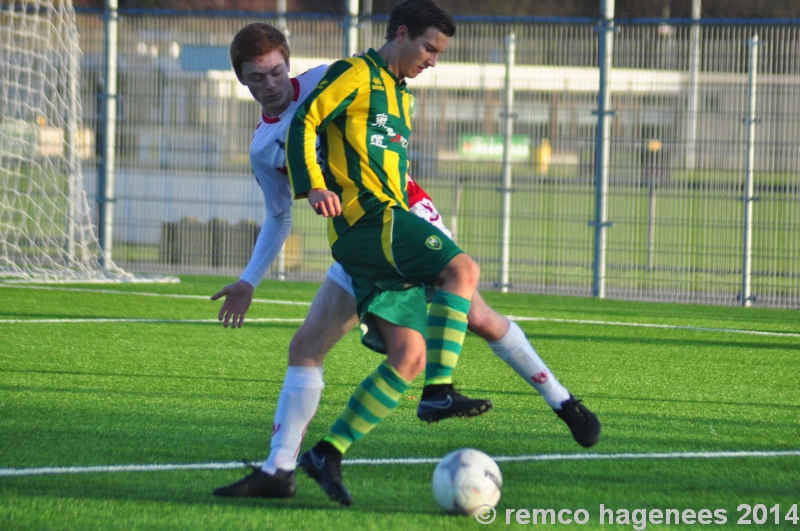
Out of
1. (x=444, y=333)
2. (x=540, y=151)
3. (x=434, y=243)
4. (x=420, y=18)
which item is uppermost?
(x=540, y=151)

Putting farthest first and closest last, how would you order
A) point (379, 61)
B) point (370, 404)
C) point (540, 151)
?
point (540, 151) → point (379, 61) → point (370, 404)

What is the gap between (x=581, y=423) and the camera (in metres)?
3.74

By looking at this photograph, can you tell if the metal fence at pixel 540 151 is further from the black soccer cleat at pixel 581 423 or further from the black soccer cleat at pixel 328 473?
the black soccer cleat at pixel 328 473

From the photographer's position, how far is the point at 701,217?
36.3 feet

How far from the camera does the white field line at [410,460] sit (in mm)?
3721

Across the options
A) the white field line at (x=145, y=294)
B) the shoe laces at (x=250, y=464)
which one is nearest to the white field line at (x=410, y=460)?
the shoe laces at (x=250, y=464)

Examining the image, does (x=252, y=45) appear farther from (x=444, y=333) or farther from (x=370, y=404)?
(x=370, y=404)

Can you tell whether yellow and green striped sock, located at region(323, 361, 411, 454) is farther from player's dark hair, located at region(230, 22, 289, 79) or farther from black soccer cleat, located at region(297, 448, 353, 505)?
player's dark hair, located at region(230, 22, 289, 79)

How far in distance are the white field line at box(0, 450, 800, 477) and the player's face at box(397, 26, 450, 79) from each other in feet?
4.84

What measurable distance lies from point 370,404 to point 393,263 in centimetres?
47

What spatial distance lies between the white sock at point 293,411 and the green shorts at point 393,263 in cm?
25

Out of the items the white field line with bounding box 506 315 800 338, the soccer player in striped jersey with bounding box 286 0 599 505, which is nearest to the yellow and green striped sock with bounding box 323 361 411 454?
the soccer player in striped jersey with bounding box 286 0 599 505

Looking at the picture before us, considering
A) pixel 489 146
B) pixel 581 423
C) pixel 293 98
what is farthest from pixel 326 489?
pixel 489 146

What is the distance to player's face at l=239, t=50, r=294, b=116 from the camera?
3.61m
